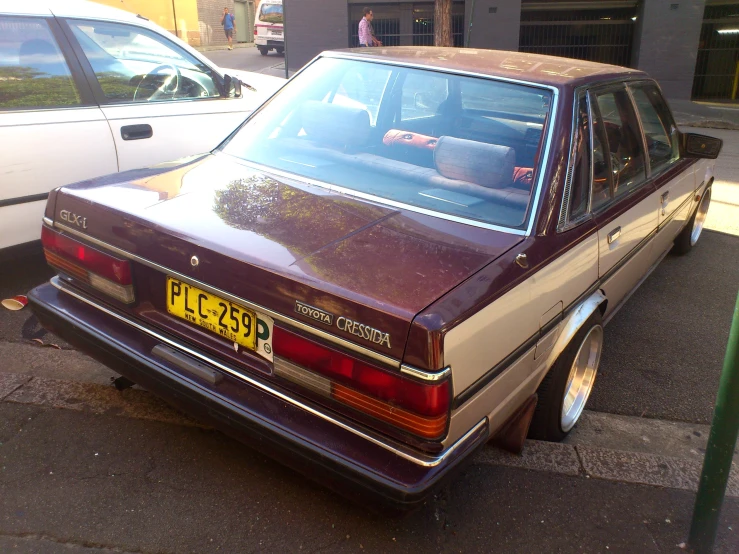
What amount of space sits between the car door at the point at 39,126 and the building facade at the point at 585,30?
1293 cm

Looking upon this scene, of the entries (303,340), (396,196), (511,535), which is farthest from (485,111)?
(511,535)

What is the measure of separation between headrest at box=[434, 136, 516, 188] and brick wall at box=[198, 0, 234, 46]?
28.0m

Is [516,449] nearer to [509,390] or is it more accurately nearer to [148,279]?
[509,390]

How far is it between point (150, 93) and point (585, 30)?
14.1 m

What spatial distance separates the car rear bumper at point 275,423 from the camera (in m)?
2.03

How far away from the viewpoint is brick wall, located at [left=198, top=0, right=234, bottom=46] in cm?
2869

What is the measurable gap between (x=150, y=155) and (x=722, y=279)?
4.39 m

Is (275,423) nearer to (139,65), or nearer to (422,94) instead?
(422,94)

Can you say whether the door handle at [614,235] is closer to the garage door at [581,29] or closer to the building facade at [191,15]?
the garage door at [581,29]

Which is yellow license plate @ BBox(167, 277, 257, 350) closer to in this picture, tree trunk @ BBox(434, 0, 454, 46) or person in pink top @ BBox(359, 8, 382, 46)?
tree trunk @ BBox(434, 0, 454, 46)

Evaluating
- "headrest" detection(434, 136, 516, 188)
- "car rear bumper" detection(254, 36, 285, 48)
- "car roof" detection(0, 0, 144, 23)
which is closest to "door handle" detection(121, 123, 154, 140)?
"car roof" detection(0, 0, 144, 23)

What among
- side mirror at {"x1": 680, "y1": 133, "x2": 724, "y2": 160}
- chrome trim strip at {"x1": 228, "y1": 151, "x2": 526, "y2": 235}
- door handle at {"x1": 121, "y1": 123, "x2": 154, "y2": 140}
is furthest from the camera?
door handle at {"x1": 121, "y1": 123, "x2": 154, "y2": 140}

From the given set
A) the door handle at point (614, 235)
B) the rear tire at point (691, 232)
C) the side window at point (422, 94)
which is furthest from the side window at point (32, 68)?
the rear tire at point (691, 232)

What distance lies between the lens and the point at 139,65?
4.67 meters
